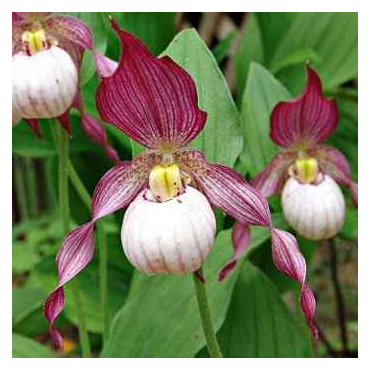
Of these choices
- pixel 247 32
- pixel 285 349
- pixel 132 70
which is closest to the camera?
pixel 132 70

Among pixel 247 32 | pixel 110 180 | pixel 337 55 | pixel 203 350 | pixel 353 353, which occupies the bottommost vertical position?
pixel 353 353

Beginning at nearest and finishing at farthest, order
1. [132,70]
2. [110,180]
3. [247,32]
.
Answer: [132,70] → [110,180] → [247,32]

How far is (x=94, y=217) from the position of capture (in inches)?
34.6

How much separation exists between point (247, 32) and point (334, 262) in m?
0.70

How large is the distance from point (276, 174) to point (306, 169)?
6 centimetres

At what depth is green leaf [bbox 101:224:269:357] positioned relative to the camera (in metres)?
1.07

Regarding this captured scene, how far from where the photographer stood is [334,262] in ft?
5.45

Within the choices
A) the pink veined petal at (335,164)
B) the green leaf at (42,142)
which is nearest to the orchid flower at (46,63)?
the pink veined petal at (335,164)

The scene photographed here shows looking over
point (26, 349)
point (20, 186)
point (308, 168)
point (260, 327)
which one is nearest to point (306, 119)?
point (308, 168)

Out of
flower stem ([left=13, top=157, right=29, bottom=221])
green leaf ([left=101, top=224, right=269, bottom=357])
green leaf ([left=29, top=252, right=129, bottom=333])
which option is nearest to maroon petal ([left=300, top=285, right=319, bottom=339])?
green leaf ([left=101, top=224, right=269, bottom=357])

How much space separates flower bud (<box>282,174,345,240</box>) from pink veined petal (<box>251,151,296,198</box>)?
0.24 feet

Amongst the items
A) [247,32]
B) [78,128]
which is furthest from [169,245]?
[247,32]

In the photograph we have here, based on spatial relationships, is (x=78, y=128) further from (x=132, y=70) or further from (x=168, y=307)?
(x=132, y=70)

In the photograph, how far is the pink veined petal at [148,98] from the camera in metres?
0.77
